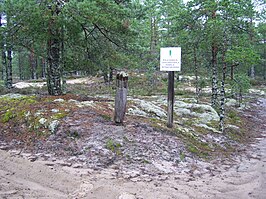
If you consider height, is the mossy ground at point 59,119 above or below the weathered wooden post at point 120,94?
below

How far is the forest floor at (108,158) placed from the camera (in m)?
4.19

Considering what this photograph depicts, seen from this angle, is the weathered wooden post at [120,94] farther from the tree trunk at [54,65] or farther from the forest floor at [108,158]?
the tree trunk at [54,65]

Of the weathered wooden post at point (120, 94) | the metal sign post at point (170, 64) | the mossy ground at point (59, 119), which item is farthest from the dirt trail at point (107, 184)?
the metal sign post at point (170, 64)

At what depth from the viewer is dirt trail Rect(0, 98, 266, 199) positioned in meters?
3.92

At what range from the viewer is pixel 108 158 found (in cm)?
528

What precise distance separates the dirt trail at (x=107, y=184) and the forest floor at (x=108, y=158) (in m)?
0.01

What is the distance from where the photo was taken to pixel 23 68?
40656 mm

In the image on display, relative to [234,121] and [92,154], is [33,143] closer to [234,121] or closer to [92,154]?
[92,154]

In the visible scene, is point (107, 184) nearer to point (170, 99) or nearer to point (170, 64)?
point (170, 99)

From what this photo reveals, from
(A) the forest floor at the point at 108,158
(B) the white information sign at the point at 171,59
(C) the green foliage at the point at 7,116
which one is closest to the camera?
(A) the forest floor at the point at 108,158

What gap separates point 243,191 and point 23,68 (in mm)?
41501

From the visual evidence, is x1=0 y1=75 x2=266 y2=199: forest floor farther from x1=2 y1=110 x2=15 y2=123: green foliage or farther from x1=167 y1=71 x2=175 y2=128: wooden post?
x1=167 y1=71 x2=175 y2=128: wooden post

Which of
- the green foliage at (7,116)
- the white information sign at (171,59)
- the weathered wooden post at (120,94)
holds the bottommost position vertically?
the green foliage at (7,116)

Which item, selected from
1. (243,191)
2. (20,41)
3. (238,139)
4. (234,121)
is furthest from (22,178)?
(234,121)
